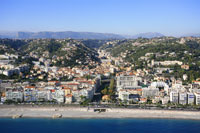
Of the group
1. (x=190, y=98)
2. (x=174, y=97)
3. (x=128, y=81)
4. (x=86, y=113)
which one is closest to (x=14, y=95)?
(x=86, y=113)

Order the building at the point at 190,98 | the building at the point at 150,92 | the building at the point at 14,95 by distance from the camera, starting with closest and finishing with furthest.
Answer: the building at the point at 190,98
the building at the point at 14,95
the building at the point at 150,92

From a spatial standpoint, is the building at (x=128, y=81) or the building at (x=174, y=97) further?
the building at (x=128, y=81)

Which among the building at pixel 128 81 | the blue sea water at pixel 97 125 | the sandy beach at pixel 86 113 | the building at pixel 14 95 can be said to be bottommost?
the blue sea water at pixel 97 125

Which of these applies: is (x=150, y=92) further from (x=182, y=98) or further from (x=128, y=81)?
(x=128, y=81)

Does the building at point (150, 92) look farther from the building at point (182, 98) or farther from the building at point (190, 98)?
the building at point (190, 98)

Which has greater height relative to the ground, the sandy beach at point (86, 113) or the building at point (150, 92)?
the building at point (150, 92)

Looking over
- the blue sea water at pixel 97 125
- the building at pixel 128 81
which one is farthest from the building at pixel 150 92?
the blue sea water at pixel 97 125

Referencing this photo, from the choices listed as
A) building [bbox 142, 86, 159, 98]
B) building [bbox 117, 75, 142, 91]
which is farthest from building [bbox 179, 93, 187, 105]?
building [bbox 117, 75, 142, 91]

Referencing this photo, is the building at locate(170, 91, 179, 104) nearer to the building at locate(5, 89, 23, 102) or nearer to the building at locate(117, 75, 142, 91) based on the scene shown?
the building at locate(117, 75, 142, 91)
